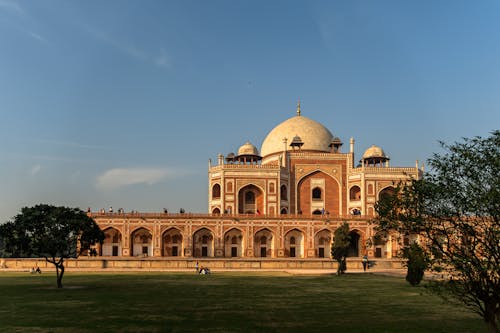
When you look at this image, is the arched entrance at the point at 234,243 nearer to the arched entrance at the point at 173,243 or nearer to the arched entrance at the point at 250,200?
the arched entrance at the point at 173,243

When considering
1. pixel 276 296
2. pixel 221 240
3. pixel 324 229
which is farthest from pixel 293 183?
pixel 276 296

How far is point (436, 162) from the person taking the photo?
10367mm

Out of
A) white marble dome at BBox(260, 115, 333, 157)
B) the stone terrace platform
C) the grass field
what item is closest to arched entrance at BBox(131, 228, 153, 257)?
the stone terrace platform

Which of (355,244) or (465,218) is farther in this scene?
(355,244)

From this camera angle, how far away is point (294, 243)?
1811 inches

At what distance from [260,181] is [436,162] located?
130 ft

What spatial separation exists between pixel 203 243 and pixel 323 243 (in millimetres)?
10251

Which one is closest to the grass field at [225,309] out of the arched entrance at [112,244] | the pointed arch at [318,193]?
the arched entrance at [112,244]

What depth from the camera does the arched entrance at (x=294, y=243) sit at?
1796 inches

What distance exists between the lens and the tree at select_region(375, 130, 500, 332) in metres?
9.60

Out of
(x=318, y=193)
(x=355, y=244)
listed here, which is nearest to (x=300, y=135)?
(x=318, y=193)

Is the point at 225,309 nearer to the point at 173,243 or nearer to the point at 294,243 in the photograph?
the point at 173,243

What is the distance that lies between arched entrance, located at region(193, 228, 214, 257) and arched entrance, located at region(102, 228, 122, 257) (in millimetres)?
6204

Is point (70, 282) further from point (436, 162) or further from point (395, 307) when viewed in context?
point (436, 162)
